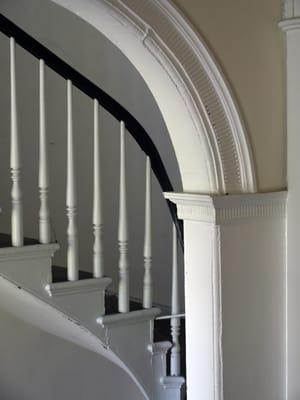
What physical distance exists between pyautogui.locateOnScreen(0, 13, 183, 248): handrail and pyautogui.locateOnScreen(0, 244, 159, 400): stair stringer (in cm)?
51

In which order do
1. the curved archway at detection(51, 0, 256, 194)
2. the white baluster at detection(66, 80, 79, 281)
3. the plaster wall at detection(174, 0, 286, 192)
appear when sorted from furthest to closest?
the white baluster at detection(66, 80, 79, 281)
the plaster wall at detection(174, 0, 286, 192)
the curved archway at detection(51, 0, 256, 194)

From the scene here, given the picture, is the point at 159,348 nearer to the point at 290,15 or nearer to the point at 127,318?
the point at 127,318

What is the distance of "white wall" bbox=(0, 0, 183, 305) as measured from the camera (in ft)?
10.8

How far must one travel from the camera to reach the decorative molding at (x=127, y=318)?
98.0 inches

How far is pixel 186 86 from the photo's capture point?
1921 mm

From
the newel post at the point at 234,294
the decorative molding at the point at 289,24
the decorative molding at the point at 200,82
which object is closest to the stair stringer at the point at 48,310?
the newel post at the point at 234,294

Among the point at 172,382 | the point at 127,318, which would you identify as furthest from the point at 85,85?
the point at 172,382

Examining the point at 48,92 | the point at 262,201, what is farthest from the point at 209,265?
the point at 48,92

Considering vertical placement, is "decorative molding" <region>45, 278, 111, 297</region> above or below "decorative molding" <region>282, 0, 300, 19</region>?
below

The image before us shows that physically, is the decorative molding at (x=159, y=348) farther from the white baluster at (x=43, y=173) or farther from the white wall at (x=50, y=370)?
the white baluster at (x=43, y=173)

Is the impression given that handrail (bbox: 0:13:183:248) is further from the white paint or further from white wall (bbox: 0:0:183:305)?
white wall (bbox: 0:0:183:305)

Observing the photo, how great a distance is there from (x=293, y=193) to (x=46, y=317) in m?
1.20

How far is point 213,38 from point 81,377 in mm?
2004

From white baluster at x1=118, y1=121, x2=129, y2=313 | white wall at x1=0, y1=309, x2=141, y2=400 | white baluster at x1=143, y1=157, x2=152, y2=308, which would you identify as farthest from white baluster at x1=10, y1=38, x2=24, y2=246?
white wall at x1=0, y1=309, x2=141, y2=400
